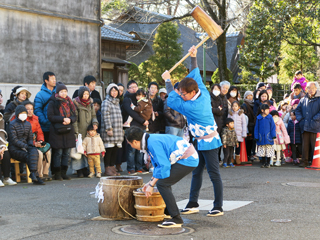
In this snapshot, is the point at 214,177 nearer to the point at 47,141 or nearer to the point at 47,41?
the point at 47,141

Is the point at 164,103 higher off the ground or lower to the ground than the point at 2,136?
higher

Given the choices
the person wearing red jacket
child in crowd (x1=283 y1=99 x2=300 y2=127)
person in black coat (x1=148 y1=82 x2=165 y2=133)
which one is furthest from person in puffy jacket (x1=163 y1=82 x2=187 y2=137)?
child in crowd (x1=283 y1=99 x2=300 y2=127)

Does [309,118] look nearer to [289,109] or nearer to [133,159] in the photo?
[289,109]

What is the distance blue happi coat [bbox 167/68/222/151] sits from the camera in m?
6.38

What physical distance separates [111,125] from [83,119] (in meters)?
0.65

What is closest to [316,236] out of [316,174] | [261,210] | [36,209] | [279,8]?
[261,210]

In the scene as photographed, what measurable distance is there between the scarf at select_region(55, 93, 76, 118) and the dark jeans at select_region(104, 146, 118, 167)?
4.25 feet

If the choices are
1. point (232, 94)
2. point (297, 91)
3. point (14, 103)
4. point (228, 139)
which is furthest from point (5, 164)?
point (297, 91)

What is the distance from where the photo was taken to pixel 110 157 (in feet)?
36.3

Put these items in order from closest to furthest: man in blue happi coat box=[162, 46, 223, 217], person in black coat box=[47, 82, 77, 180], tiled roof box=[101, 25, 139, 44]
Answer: man in blue happi coat box=[162, 46, 223, 217] < person in black coat box=[47, 82, 77, 180] < tiled roof box=[101, 25, 139, 44]

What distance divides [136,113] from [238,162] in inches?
139

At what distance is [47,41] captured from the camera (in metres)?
18.2

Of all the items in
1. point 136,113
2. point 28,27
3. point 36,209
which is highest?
point 28,27

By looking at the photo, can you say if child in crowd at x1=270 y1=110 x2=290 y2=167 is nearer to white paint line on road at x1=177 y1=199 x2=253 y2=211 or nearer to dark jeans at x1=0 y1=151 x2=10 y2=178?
white paint line on road at x1=177 y1=199 x2=253 y2=211
